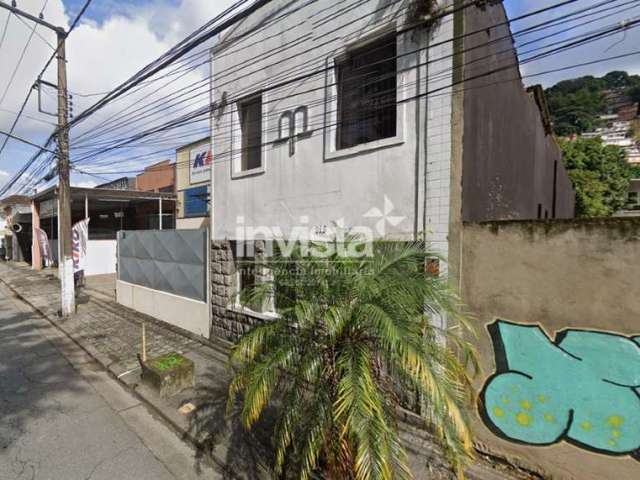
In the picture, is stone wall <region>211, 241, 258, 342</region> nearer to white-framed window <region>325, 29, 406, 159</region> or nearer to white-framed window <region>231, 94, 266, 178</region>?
white-framed window <region>231, 94, 266, 178</region>

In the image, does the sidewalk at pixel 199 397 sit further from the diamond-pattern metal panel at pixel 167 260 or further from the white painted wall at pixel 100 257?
the white painted wall at pixel 100 257

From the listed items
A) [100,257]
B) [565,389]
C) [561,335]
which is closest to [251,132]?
[561,335]

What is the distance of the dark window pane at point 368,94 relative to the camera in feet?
15.7

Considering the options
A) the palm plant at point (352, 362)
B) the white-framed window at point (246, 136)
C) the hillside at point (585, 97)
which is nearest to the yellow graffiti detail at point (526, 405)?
the palm plant at point (352, 362)

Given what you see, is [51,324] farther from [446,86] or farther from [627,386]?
[627,386]

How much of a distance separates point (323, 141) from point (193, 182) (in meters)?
15.7

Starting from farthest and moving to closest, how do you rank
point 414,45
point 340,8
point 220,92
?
point 220,92, point 340,8, point 414,45

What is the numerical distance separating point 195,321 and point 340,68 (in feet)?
20.8

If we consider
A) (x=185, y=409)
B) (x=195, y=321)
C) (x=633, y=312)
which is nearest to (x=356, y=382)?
(x=633, y=312)

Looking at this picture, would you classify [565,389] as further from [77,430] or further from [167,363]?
[77,430]

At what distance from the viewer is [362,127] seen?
16.8 ft

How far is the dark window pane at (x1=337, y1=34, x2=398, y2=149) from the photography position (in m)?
4.78

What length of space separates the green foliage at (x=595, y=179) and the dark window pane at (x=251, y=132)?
922 inches

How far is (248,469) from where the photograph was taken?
3520mm
